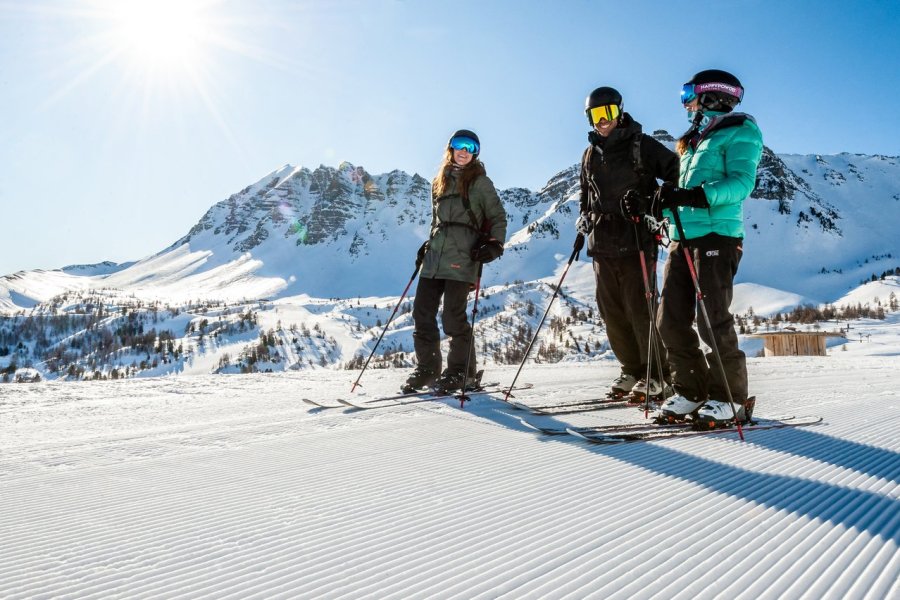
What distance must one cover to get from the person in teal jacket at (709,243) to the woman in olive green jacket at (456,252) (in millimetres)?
1643

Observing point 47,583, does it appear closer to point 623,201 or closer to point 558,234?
point 623,201

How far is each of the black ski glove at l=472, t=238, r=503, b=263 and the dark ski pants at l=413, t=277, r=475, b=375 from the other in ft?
0.84

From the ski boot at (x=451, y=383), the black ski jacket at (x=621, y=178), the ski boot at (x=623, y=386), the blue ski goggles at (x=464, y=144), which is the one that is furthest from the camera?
the blue ski goggles at (x=464, y=144)

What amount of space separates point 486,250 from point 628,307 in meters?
1.18

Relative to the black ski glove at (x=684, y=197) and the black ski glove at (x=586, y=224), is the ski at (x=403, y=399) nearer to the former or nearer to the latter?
the black ski glove at (x=586, y=224)

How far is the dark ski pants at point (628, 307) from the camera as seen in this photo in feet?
12.5

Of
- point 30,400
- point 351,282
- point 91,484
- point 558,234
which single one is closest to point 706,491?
point 91,484

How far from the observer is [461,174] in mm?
4523

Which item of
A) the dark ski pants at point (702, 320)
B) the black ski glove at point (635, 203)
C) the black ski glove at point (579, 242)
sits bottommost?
the dark ski pants at point (702, 320)

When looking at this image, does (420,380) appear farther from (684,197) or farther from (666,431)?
(684,197)

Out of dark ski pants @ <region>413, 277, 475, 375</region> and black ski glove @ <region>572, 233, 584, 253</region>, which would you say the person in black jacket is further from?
dark ski pants @ <region>413, 277, 475, 375</region>

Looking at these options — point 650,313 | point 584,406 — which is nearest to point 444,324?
point 584,406

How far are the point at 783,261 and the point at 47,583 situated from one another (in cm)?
13370

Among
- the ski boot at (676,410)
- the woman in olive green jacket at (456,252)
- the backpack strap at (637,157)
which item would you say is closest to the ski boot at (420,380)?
the woman in olive green jacket at (456,252)
